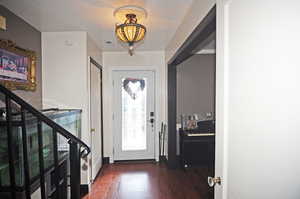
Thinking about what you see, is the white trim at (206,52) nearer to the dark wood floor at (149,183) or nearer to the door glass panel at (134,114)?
the door glass panel at (134,114)

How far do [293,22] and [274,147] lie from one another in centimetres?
48

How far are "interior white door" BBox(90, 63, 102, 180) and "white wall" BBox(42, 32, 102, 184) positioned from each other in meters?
0.37

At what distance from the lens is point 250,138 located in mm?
884

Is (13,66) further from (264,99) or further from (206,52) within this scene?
(206,52)

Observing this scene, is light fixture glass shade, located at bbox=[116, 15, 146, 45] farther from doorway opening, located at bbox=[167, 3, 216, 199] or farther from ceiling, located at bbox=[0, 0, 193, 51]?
doorway opening, located at bbox=[167, 3, 216, 199]

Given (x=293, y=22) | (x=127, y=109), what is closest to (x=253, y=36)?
(x=293, y=22)

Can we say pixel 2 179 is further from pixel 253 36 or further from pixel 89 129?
pixel 253 36

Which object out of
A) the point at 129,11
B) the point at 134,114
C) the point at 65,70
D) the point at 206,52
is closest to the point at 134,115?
the point at 134,114

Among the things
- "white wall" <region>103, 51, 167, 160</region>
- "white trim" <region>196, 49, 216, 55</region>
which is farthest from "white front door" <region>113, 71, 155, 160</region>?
"white trim" <region>196, 49, 216, 55</region>

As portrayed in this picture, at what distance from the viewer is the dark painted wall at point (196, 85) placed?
4.24 metres

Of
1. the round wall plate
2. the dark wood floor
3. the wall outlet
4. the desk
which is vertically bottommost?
the dark wood floor

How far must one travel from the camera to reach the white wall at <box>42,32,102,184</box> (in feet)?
9.53

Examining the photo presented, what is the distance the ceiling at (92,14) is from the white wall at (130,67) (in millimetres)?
1034

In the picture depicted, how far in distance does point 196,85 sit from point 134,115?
5.10 feet
